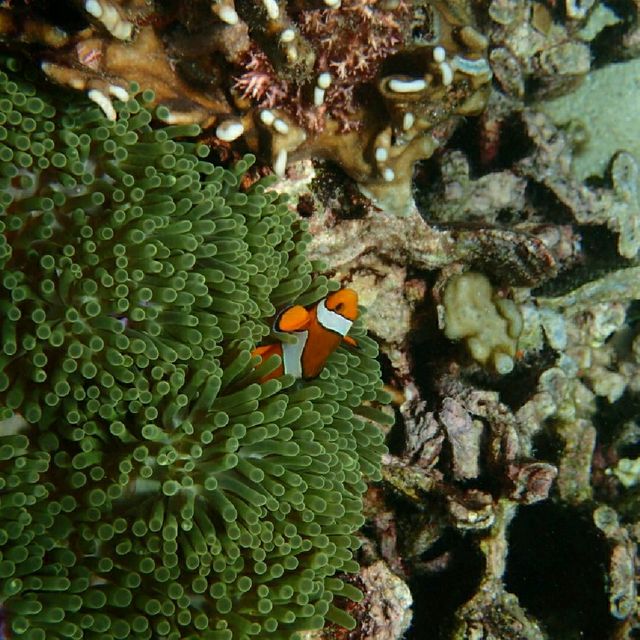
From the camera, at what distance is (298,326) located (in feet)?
11.2

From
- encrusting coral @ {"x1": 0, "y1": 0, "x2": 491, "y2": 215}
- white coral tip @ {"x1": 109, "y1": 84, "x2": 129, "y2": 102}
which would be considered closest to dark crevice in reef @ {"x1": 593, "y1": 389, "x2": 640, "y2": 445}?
encrusting coral @ {"x1": 0, "y1": 0, "x2": 491, "y2": 215}

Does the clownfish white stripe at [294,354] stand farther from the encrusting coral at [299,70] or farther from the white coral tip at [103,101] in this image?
the white coral tip at [103,101]

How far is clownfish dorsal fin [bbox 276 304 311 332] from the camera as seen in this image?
11.1 feet

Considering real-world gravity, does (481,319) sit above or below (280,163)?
below

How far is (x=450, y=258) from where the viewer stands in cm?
453

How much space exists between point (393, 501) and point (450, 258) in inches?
70.1

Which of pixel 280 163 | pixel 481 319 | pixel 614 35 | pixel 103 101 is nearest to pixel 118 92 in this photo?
pixel 103 101

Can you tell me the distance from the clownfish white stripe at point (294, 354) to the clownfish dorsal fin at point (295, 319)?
2.2 inches

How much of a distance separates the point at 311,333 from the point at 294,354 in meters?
0.14

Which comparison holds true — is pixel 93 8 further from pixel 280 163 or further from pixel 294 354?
pixel 294 354

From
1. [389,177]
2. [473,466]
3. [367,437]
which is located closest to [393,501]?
[473,466]

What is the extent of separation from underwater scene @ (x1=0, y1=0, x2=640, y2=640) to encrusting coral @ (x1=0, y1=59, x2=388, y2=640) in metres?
0.01

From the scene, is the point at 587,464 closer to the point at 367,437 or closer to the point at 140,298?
the point at 367,437

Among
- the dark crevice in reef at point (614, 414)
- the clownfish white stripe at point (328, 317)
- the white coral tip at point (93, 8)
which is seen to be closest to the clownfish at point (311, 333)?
the clownfish white stripe at point (328, 317)
